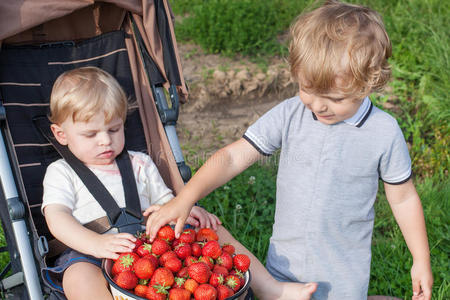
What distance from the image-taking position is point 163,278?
69.3 inches

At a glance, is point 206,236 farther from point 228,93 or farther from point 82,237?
point 228,93

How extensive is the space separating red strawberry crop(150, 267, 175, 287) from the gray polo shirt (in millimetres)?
603

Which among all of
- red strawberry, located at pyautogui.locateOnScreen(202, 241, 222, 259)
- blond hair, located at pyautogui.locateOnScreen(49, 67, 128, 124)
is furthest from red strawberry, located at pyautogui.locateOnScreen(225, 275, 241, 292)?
blond hair, located at pyautogui.locateOnScreen(49, 67, 128, 124)

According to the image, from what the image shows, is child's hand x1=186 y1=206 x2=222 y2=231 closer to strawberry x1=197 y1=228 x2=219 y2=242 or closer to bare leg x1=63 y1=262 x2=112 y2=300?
strawberry x1=197 y1=228 x2=219 y2=242

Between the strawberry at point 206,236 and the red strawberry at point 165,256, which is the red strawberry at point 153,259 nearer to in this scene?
the red strawberry at point 165,256

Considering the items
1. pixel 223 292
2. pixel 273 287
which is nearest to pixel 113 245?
pixel 223 292

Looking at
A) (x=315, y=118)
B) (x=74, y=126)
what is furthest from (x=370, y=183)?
(x=74, y=126)

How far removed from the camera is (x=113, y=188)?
2.48m

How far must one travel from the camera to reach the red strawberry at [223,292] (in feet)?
5.76

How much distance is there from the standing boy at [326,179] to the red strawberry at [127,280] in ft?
0.79

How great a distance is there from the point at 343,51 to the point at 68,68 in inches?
61.0

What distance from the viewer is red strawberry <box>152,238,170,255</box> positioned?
192cm

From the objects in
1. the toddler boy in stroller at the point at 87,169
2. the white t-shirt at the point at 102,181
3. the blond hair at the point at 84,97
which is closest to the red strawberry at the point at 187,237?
the toddler boy in stroller at the point at 87,169

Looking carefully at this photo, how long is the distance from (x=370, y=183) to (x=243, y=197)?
4.78ft
